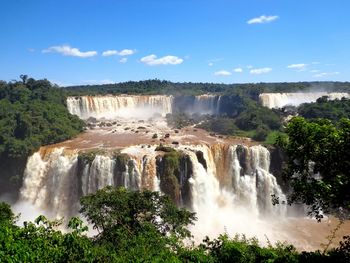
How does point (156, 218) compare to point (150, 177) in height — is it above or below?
below

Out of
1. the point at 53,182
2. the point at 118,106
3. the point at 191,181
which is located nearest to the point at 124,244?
the point at 191,181

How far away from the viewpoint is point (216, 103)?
61.2 meters

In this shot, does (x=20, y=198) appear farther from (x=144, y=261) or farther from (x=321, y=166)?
(x=321, y=166)

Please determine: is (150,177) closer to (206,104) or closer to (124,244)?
(124,244)

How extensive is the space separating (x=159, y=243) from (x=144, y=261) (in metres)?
2.95

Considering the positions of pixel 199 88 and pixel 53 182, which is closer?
pixel 53 182

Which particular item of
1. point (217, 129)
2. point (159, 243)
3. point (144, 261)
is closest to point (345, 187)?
point (144, 261)

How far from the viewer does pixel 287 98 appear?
211 feet

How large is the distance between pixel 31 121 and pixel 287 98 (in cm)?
4170

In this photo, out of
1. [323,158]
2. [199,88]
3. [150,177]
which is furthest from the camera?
[199,88]

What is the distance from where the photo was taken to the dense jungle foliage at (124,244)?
1063 centimetres

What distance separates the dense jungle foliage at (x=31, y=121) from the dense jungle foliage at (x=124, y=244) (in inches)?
678

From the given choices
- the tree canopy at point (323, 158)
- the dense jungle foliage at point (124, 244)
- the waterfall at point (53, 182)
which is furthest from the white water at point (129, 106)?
the tree canopy at point (323, 158)

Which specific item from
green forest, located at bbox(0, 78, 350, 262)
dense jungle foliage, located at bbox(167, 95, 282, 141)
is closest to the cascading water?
green forest, located at bbox(0, 78, 350, 262)
